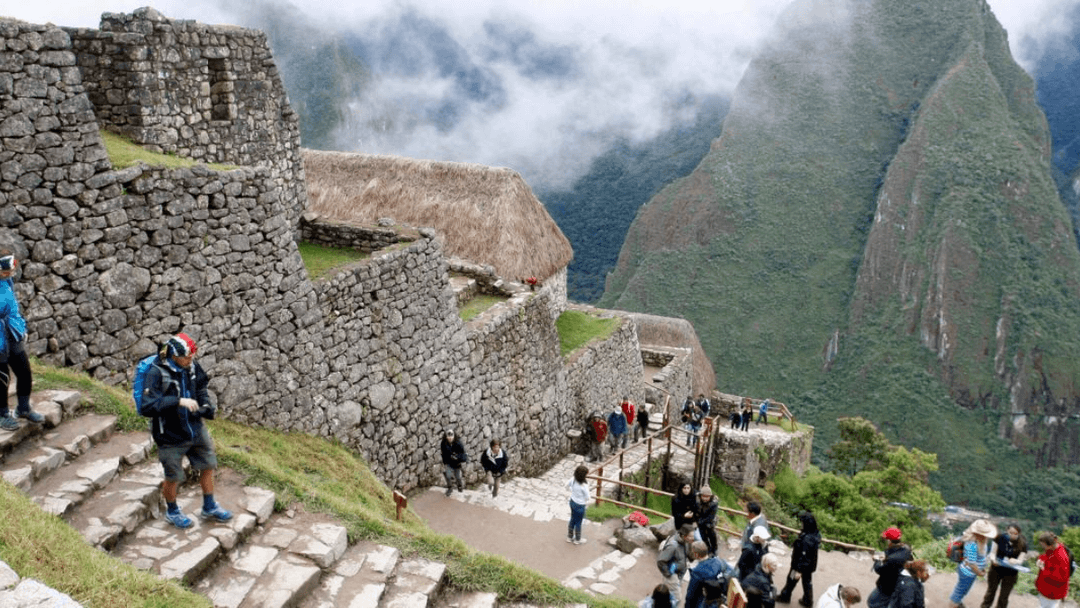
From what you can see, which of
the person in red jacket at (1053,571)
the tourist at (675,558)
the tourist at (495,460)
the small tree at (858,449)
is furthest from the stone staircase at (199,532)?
the small tree at (858,449)

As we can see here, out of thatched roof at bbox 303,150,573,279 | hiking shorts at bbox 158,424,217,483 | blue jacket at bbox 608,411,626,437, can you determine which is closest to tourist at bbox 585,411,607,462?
blue jacket at bbox 608,411,626,437

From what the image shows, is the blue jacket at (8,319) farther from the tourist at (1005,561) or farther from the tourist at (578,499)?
the tourist at (1005,561)

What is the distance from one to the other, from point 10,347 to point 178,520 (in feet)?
5.04

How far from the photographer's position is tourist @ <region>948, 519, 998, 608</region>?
25.0 feet

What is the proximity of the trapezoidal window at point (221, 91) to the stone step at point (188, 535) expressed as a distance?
182 inches

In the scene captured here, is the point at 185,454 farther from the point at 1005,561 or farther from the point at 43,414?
the point at 1005,561

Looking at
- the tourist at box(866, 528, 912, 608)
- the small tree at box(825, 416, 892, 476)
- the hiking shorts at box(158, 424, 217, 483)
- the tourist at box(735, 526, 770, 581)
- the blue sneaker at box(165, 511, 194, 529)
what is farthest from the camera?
the small tree at box(825, 416, 892, 476)

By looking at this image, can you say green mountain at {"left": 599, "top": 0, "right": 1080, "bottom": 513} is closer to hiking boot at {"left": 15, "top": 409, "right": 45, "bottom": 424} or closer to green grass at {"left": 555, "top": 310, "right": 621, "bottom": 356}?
green grass at {"left": 555, "top": 310, "right": 621, "bottom": 356}

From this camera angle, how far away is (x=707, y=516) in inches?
323

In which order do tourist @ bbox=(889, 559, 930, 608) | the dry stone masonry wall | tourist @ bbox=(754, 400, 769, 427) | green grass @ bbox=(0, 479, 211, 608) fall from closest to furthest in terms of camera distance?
green grass @ bbox=(0, 479, 211, 608) → the dry stone masonry wall → tourist @ bbox=(889, 559, 930, 608) → tourist @ bbox=(754, 400, 769, 427)

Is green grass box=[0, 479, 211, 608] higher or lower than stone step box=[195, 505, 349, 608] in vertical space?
higher

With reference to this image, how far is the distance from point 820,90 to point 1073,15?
66724 mm

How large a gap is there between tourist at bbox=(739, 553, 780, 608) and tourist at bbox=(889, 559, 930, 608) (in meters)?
1.06

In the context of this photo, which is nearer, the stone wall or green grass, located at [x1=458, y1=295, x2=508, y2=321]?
the stone wall
